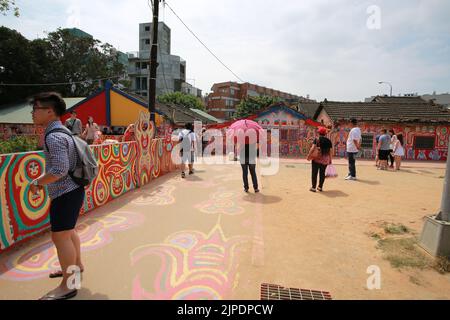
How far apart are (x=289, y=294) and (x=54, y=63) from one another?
41.5 meters

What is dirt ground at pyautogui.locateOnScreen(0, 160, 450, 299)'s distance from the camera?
2867mm

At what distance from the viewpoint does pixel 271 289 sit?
2.87 metres

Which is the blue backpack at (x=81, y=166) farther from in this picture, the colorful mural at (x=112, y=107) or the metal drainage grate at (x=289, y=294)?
the colorful mural at (x=112, y=107)

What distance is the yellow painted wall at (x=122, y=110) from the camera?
59.7 ft

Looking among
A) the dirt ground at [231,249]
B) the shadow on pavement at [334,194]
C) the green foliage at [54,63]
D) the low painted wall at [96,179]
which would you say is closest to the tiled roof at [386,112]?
the shadow on pavement at [334,194]

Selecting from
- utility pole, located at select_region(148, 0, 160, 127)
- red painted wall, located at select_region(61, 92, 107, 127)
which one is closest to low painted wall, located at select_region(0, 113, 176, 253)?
utility pole, located at select_region(148, 0, 160, 127)

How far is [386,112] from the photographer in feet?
61.4

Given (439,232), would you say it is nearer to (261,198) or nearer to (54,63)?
(261,198)

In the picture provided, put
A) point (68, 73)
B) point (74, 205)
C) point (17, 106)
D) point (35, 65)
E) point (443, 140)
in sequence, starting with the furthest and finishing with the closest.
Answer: point (68, 73) → point (35, 65) → point (17, 106) → point (443, 140) → point (74, 205)

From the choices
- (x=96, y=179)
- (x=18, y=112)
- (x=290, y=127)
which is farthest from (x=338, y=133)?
(x=18, y=112)
